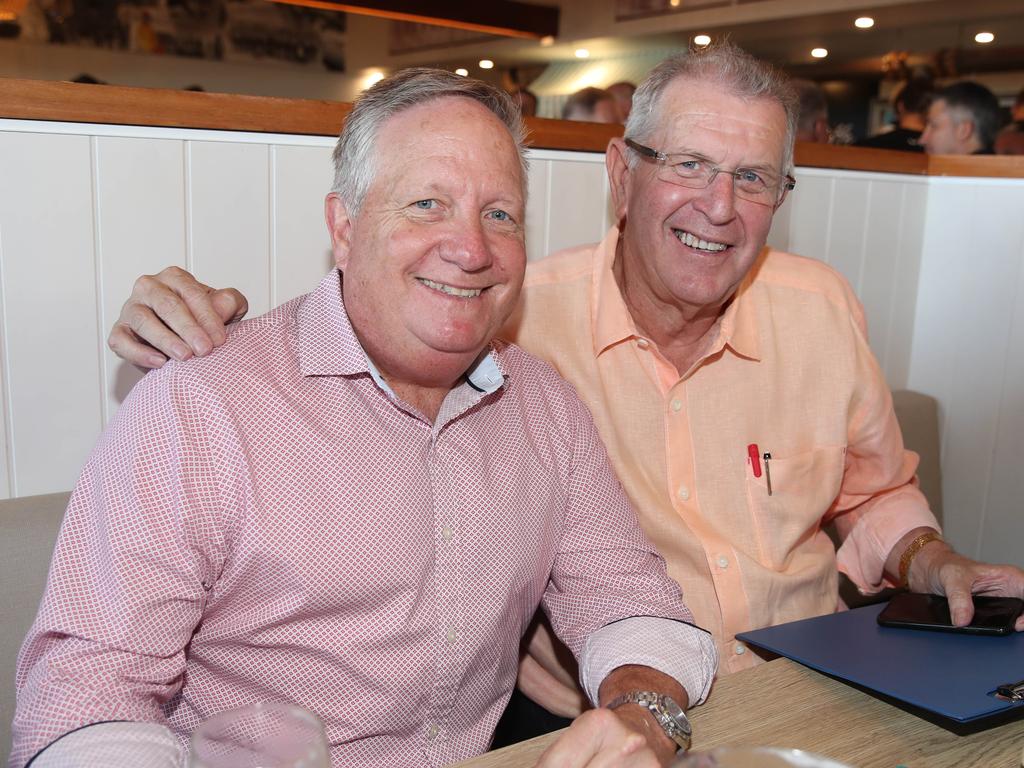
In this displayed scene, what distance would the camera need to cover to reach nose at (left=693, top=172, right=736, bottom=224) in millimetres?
1444

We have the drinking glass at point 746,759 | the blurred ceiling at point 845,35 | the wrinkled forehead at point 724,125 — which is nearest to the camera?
the drinking glass at point 746,759

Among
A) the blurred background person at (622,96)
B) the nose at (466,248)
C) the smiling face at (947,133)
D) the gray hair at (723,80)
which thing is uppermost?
the blurred background person at (622,96)

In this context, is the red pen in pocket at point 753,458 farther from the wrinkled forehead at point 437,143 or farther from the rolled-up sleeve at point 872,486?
the wrinkled forehead at point 437,143

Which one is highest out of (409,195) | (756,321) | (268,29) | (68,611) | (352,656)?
(268,29)

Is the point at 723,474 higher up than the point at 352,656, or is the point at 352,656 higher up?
the point at 723,474

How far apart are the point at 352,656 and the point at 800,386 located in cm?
89

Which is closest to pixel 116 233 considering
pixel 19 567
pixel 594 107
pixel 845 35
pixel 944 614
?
pixel 19 567

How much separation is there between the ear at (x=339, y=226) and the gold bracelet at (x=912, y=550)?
1.02 m

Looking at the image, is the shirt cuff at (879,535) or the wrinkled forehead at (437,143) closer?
the wrinkled forehead at (437,143)

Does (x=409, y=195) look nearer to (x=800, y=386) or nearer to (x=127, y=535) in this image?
(x=127, y=535)

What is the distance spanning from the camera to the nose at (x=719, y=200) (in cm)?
Answer: 144

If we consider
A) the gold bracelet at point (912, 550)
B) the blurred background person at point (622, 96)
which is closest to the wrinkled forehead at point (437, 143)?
the gold bracelet at point (912, 550)

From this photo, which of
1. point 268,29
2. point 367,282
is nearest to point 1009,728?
point 367,282

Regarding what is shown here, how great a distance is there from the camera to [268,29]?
7.87 meters
